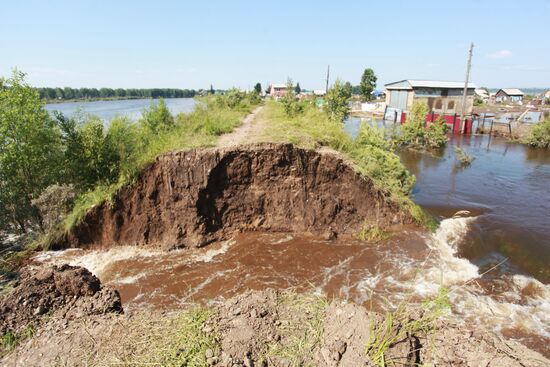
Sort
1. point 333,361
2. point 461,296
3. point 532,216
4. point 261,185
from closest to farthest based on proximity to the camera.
Answer: point 333,361 < point 461,296 < point 261,185 < point 532,216

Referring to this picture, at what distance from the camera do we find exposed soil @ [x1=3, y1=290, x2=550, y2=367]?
3.73 metres

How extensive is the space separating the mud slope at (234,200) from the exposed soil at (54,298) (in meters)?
5.36

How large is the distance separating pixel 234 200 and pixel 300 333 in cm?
799

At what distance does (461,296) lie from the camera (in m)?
8.48

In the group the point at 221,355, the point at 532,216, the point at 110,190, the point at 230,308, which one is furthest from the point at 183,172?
the point at 532,216

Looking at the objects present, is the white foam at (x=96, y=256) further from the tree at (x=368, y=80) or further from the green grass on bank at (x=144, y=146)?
the tree at (x=368, y=80)

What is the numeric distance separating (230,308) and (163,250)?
7203mm

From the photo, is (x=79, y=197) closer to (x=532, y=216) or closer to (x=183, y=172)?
(x=183, y=172)

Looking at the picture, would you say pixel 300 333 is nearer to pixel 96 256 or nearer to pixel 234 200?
pixel 234 200

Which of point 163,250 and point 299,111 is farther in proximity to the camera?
point 299,111

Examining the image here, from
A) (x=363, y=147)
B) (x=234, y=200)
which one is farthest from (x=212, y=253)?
(x=363, y=147)

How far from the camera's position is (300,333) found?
4.10m

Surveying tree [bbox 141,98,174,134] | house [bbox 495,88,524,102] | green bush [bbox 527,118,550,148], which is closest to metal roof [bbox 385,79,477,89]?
green bush [bbox 527,118,550,148]

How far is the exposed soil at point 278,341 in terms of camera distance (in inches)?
147
